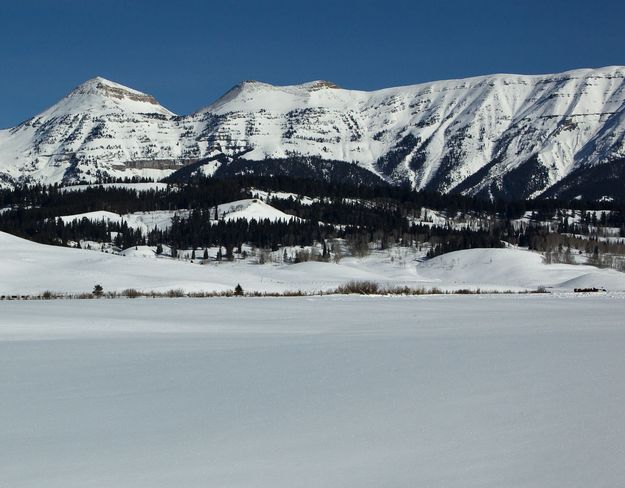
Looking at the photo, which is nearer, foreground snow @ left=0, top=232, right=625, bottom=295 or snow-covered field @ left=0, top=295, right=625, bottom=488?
snow-covered field @ left=0, top=295, right=625, bottom=488

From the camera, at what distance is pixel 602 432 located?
364 inches

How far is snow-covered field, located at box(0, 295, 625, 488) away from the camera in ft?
27.1

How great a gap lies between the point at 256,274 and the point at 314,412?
92.2 meters

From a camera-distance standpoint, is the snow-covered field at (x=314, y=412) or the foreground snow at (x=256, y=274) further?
the foreground snow at (x=256, y=274)

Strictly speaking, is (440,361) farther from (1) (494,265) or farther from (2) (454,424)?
(1) (494,265)

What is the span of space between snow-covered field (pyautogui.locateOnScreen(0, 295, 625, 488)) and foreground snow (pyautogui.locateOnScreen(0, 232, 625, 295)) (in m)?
48.5

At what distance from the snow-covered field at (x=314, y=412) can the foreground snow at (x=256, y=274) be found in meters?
48.5

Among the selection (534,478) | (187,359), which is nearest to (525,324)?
(187,359)

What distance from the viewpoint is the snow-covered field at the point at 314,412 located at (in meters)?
8.27

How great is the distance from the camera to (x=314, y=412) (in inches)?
428

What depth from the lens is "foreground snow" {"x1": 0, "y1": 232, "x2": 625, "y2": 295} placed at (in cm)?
7056

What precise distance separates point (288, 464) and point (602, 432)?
389 cm

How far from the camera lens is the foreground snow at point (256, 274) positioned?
2778 inches

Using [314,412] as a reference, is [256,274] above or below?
below
